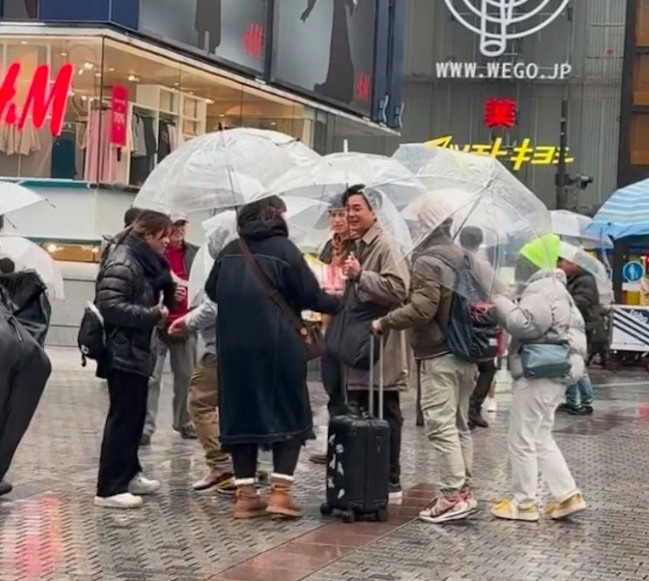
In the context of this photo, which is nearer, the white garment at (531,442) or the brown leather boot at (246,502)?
the brown leather boot at (246,502)

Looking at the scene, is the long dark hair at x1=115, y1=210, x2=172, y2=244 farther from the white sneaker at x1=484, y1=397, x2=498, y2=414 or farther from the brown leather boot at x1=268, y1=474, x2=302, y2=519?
the white sneaker at x1=484, y1=397, x2=498, y2=414

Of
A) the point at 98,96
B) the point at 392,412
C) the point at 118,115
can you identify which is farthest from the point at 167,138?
the point at 392,412

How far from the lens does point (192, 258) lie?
1172 centimetres

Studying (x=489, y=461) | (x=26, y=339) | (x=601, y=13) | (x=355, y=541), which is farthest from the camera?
(x=601, y=13)

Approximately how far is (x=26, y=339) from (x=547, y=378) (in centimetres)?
326

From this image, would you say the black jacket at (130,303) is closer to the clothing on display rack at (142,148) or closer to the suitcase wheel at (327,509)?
the suitcase wheel at (327,509)

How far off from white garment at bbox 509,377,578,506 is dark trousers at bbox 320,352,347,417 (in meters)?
1.23

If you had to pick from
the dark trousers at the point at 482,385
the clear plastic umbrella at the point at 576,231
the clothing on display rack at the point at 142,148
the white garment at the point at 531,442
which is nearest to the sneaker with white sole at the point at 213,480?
the white garment at the point at 531,442

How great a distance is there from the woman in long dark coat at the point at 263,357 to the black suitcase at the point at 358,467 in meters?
0.23

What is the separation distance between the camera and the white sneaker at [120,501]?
8484mm

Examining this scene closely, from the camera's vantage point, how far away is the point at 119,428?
849 cm

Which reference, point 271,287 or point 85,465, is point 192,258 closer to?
point 85,465

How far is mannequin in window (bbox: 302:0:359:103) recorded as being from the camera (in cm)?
2755

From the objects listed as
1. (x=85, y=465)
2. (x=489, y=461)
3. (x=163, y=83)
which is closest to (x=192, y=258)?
(x=85, y=465)
